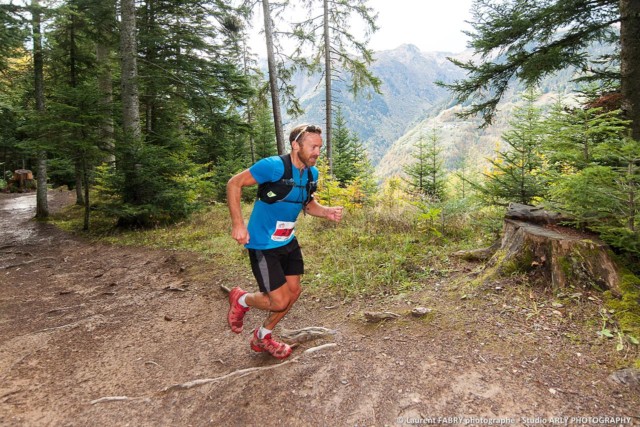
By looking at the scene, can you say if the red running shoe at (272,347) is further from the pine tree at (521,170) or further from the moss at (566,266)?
the pine tree at (521,170)

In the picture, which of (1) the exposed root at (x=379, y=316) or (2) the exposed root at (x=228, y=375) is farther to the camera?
(1) the exposed root at (x=379, y=316)

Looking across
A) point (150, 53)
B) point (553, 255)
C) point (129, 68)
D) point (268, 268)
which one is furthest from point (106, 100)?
point (553, 255)

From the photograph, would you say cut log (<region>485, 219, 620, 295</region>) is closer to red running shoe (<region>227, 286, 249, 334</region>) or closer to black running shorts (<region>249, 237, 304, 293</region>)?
black running shorts (<region>249, 237, 304, 293</region>)

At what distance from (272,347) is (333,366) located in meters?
0.74

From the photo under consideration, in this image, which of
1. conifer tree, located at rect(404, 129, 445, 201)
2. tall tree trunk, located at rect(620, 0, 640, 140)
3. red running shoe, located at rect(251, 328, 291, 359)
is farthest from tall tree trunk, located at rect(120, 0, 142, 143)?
tall tree trunk, located at rect(620, 0, 640, 140)

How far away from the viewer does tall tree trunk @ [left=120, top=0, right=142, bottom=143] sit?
10766 mm

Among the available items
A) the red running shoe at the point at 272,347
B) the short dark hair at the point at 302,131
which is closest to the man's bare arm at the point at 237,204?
the short dark hair at the point at 302,131

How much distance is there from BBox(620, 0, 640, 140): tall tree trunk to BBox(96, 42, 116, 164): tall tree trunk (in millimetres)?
11987

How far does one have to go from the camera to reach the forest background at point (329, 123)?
167 inches

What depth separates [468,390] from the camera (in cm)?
267

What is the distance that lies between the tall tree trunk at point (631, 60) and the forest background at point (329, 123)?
0.07ft

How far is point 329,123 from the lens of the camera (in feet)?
57.4

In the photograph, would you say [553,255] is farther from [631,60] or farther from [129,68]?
[129,68]

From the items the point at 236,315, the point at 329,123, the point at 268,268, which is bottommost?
the point at 236,315
